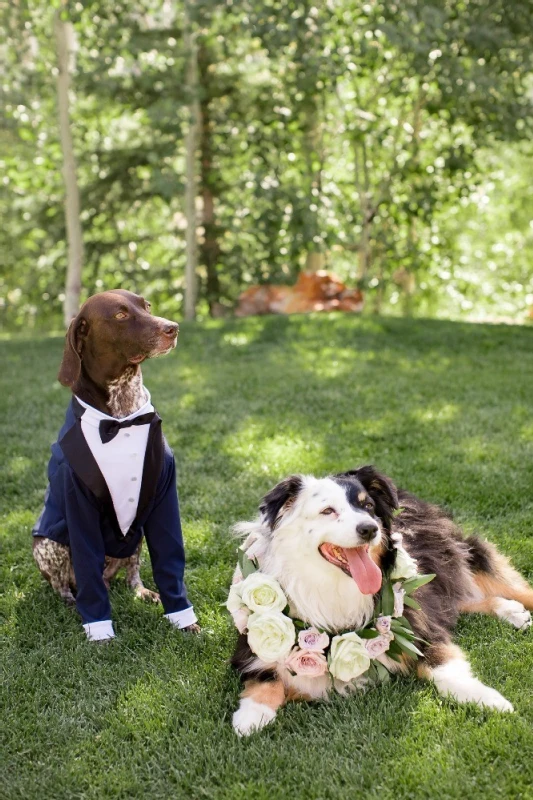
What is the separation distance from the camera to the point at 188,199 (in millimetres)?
11992

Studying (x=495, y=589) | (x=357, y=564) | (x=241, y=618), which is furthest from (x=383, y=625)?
(x=495, y=589)

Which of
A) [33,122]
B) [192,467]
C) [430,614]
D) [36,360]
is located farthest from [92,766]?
[33,122]

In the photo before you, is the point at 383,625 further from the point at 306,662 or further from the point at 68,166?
the point at 68,166

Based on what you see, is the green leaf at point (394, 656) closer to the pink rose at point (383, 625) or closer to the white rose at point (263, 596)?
the pink rose at point (383, 625)

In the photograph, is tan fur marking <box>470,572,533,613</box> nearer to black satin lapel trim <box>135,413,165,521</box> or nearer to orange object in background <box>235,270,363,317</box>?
black satin lapel trim <box>135,413,165,521</box>

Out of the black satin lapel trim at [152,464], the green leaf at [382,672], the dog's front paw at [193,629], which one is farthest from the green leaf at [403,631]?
the black satin lapel trim at [152,464]

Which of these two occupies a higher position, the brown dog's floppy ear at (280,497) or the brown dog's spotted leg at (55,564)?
the brown dog's floppy ear at (280,497)

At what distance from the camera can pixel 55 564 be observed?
3.57 metres

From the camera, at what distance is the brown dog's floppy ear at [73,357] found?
3.16 metres

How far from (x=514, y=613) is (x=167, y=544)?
5.15 feet

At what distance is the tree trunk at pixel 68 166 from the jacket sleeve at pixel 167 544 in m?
7.73

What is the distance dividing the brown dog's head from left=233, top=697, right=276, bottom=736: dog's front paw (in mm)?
1429

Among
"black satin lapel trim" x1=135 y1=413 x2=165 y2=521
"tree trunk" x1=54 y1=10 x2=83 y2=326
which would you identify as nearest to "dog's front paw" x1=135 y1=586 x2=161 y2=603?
"black satin lapel trim" x1=135 y1=413 x2=165 y2=521

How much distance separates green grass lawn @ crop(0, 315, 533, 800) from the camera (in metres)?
2.45
